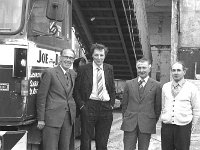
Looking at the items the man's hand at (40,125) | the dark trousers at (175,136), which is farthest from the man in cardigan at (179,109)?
the man's hand at (40,125)

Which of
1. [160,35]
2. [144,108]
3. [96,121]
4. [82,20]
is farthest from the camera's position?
[160,35]

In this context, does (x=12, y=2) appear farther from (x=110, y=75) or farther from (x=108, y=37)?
(x=108, y=37)

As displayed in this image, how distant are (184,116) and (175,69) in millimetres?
589

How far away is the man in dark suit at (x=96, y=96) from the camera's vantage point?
5.57m

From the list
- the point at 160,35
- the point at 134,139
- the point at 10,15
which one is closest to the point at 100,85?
the point at 134,139

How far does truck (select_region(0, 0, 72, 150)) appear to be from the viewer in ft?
15.5

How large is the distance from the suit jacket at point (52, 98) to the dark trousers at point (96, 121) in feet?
1.49

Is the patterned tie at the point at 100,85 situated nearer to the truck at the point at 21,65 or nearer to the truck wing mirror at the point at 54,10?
the truck at the point at 21,65

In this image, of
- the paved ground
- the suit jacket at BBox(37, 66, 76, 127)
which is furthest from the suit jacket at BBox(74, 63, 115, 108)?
the paved ground

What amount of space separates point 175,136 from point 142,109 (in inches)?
21.2

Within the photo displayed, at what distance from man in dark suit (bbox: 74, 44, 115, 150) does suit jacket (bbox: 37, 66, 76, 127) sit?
42 cm

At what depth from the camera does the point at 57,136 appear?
5.13 meters

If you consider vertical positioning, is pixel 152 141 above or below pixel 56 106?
below

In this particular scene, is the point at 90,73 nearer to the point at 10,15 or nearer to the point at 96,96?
the point at 96,96
